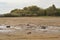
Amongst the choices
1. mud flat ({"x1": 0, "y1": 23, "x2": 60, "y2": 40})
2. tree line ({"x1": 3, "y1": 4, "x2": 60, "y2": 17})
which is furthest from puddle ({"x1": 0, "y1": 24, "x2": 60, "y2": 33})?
tree line ({"x1": 3, "y1": 4, "x2": 60, "y2": 17})

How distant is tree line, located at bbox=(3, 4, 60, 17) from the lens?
6.21 metres

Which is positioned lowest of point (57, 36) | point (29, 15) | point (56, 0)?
point (57, 36)

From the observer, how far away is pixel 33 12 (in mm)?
6254

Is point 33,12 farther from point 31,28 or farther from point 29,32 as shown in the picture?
point 29,32

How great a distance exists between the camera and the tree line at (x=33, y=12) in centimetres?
621

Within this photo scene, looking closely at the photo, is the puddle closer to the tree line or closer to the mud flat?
the mud flat

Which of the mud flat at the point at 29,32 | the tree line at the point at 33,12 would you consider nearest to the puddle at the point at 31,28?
the mud flat at the point at 29,32

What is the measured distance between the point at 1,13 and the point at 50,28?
69.2 inches

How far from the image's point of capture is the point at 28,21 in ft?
19.5

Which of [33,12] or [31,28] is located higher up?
[33,12]

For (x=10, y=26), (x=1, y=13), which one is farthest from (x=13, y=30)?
(x=1, y=13)

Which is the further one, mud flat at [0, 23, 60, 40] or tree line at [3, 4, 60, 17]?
tree line at [3, 4, 60, 17]

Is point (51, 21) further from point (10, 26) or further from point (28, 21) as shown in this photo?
point (10, 26)

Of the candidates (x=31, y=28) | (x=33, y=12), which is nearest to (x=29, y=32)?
(x=31, y=28)
